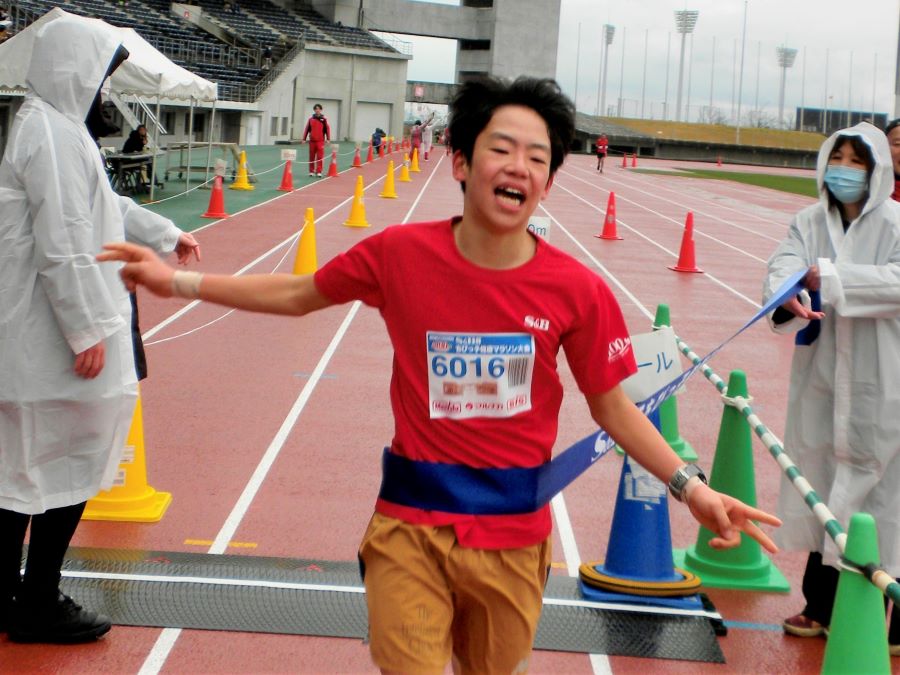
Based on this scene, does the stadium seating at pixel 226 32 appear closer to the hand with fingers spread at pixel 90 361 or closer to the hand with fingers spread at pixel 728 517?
the hand with fingers spread at pixel 90 361

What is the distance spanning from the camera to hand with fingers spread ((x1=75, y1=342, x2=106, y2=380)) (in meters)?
4.22

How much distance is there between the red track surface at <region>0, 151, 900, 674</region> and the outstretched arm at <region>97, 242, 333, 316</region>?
6.19 ft

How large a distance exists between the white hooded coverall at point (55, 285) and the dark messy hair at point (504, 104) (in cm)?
174

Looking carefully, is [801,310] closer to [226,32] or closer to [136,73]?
[136,73]

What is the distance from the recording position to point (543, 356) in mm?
2969

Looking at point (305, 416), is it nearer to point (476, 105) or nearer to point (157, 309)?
point (157, 309)

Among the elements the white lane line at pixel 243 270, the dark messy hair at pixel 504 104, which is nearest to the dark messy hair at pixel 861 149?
the dark messy hair at pixel 504 104

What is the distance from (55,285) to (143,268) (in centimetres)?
112

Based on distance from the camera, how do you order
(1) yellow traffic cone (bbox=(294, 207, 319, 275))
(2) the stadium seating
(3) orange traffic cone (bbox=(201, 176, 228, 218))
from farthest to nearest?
(2) the stadium seating
(3) orange traffic cone (bbox=(201, 176, 228, 218))
(1) yellow traffic cone (bbox=(294, 207, 319, 275))

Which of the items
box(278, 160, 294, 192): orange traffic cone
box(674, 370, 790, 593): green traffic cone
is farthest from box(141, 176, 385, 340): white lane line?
box(674, 370, 790, 593): green traffic cone

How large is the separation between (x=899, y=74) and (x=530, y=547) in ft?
80.9

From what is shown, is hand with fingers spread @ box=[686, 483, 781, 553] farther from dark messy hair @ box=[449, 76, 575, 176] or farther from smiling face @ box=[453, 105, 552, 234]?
dark messy hair @ box=[449, 76, 575, 176]

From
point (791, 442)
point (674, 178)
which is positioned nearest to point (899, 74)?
point (791, 442)

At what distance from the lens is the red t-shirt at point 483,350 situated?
292 cm
